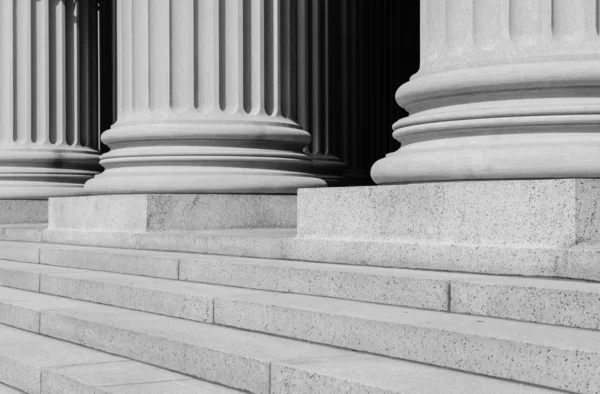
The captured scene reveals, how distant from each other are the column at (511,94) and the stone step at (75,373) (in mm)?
5517

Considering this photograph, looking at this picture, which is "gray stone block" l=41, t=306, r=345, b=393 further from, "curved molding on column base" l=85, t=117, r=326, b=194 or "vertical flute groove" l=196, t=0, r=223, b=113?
"vertical flute groove" l=196, t=0, r=223, b=113

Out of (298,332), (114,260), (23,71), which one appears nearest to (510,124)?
(298,332)

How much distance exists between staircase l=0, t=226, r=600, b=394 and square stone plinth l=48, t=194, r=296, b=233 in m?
3.87

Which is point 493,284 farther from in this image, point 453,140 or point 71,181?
point 71,181

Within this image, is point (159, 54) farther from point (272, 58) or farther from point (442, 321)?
point (442, 321)

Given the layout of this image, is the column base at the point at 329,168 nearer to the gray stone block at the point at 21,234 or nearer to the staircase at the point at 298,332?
the gray stone block at the point at 21,234

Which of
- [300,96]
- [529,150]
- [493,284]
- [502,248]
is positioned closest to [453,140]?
[529,150]

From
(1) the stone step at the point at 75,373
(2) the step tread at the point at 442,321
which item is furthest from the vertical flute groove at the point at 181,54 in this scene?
(2) the step tread at the point at 442,321

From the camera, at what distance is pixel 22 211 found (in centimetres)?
3494

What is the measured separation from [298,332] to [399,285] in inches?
59.4

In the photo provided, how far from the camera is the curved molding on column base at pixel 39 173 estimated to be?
34438 millimetres

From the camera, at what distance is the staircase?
1077 centimetres

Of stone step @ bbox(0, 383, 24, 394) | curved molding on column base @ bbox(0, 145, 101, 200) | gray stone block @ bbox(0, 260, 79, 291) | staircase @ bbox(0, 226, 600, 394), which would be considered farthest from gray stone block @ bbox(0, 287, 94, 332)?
curved molding on column base @ bbox(0, 145, 101, 200)

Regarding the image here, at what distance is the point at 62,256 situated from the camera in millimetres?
23766
